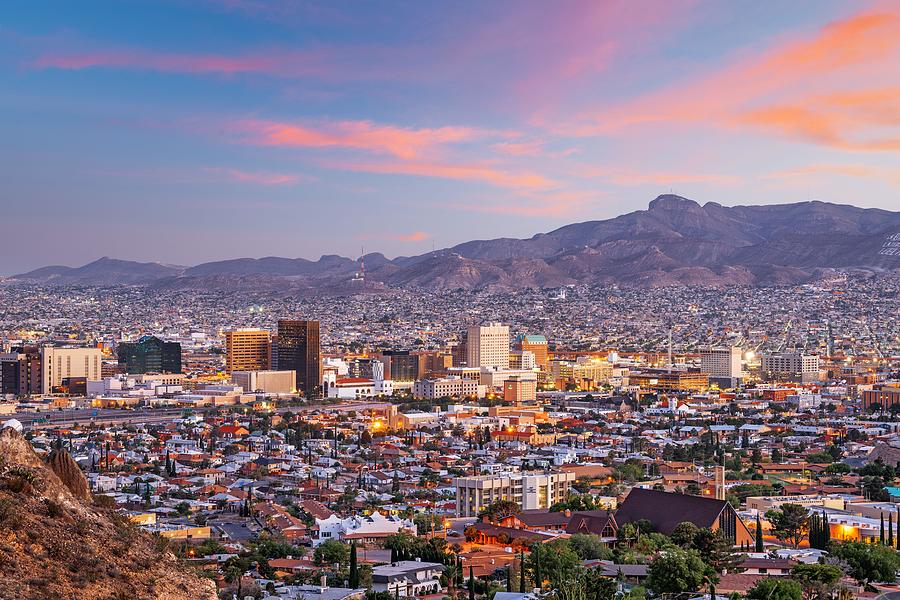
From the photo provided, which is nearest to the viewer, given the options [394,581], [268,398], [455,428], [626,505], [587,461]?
[394,581]

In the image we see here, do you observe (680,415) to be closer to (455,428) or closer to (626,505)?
(455,428)

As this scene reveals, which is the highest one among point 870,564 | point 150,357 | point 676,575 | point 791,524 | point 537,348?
point 537,348

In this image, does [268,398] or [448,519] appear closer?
[448,519]

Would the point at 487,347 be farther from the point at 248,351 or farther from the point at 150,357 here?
the point at 150,357

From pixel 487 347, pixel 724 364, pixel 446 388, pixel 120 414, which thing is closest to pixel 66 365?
pixel 120 414

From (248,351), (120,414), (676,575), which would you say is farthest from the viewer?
(248,351)

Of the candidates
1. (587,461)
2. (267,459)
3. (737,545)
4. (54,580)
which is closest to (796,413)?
(587,461)
